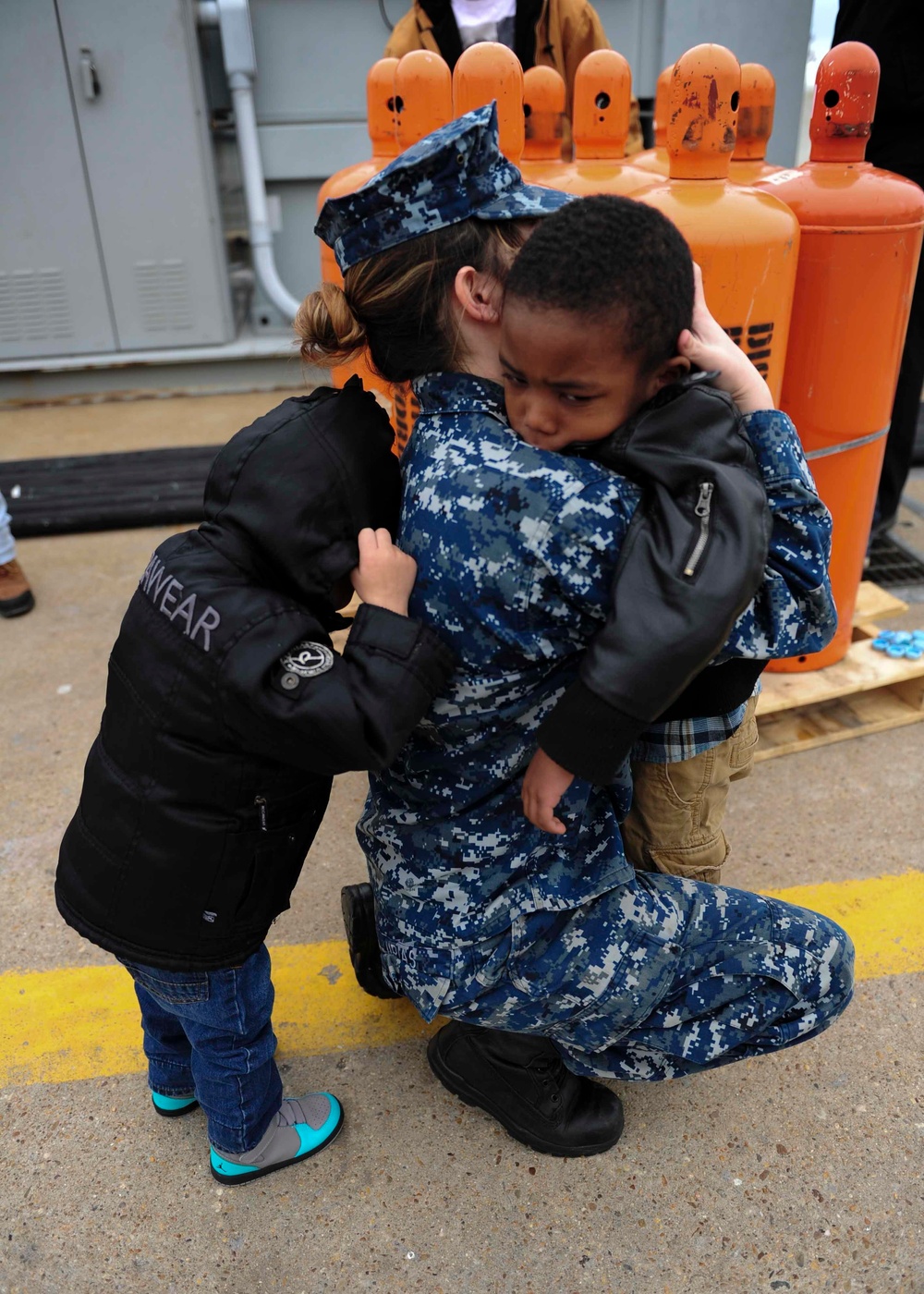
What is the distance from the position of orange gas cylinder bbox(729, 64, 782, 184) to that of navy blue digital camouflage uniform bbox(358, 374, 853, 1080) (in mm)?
1688

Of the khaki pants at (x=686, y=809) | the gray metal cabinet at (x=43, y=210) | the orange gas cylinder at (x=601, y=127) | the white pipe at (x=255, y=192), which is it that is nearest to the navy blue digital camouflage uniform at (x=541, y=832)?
the khaki pants at (x=686, y=809)

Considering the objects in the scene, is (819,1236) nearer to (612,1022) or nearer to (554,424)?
(612,1022)

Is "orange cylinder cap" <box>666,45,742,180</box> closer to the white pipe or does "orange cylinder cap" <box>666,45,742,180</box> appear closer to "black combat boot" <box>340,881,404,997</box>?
"black combat boot" <box>340,881,404,997</box>

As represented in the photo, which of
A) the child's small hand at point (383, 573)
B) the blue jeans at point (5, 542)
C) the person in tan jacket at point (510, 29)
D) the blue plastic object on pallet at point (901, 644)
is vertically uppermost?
the person in tan jacket at point (510, 29)

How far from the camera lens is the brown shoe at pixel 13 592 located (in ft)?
12.4

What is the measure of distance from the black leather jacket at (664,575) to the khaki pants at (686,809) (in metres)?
0.56

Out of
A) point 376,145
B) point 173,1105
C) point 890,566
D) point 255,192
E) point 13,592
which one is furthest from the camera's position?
point 255,192

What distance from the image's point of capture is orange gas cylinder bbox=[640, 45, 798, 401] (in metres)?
2.25

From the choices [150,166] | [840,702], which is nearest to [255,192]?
[150,166]

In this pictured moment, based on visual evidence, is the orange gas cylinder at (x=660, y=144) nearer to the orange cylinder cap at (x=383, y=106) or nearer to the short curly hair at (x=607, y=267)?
the orange cylinder cap at (x=383, y=106)

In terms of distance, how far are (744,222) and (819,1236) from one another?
2.01 m

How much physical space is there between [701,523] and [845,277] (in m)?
1.60

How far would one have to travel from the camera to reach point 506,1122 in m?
1.84

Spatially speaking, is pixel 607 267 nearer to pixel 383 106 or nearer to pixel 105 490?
pixel 383 106
